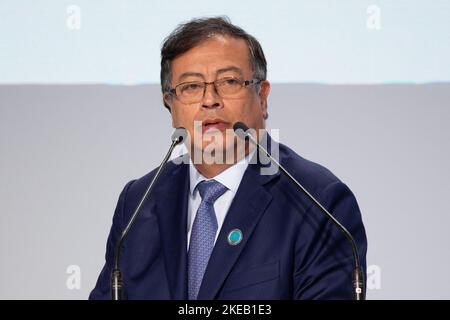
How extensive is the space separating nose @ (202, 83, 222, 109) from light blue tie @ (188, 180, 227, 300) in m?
0.20

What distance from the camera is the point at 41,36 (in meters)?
2.68

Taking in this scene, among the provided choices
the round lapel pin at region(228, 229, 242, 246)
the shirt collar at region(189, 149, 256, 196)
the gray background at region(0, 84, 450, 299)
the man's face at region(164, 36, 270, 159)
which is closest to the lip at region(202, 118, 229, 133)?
the man's face at region(164, 36, 270, 159)

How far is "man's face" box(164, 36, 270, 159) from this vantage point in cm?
204

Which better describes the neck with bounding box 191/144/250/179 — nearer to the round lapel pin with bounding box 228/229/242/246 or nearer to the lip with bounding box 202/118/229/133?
the lip with bounding box 202/118/229/133

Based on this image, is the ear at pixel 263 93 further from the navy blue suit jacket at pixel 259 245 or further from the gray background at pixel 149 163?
the gray background at pixel 149 163

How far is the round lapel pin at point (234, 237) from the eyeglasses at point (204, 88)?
0.37m

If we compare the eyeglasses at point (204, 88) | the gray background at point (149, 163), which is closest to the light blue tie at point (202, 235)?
the eyeglasses at point (204, 88)

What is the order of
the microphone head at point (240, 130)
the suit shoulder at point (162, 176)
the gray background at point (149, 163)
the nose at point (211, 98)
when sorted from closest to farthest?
the microphone head at point (240, 130) → the nose at point (211, 98) → the suit shoulder at point (162, 176) → the gray background at point (149, 163)

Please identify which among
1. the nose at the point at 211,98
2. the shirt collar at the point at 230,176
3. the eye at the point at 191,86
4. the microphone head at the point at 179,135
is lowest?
the shirt collar at the point at 230,176

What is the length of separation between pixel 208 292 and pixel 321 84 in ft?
3.53

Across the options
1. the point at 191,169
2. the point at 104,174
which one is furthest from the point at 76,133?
the point at 191,169

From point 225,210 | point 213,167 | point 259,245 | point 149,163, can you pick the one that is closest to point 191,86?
point 213,167

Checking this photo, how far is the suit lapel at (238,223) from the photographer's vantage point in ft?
6.06

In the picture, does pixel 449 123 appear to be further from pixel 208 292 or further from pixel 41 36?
pixel 41 36
